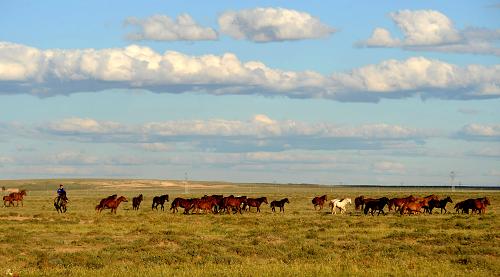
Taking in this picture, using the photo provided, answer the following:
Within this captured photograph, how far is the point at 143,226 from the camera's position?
122 feet

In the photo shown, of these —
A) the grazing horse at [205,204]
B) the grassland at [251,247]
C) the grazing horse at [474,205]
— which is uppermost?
the grazing horse at [474,205]

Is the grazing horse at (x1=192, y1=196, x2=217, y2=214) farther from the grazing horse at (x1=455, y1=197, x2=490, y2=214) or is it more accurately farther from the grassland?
the grazing horse at (x1=455, y1=197, x2=490, y2=214)

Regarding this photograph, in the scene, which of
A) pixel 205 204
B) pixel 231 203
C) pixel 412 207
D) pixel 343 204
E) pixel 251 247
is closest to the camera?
pixel 251 247

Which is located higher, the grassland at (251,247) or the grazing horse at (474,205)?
the grazing horse at (474,205)

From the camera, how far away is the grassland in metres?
22.0

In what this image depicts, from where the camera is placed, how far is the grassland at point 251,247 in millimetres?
22016

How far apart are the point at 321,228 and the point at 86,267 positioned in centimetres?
1435

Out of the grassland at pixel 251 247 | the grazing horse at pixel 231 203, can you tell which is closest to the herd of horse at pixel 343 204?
the grazing horse at pixel 231 203

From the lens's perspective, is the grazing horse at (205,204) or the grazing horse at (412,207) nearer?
the grazing horse at (412,207)

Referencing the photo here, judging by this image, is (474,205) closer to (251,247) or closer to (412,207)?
(412,207)

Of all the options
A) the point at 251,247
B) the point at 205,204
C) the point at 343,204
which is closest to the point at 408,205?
the point at 343,204

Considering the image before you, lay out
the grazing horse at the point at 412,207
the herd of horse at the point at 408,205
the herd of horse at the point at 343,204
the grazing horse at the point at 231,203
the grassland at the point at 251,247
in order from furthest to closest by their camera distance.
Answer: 1. the grazing horse at the point at 231,203
2. the herd of horse at the point at 343,204
3. the herd of horse at the point at 408,205
4. the grazing horse at the point at 412,207
5. the grassland at the point at 251,247

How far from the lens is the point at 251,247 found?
88.0 feet

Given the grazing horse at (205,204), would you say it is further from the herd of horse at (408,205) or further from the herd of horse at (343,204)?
the herd of horse at (408,205)
